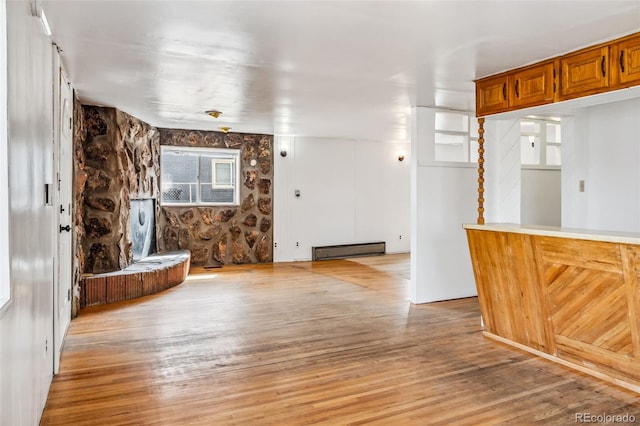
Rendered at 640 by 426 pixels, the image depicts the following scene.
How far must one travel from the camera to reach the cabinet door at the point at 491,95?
3824 mm

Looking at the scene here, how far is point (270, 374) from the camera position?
3.00 m

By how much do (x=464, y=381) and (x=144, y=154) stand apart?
540 cm

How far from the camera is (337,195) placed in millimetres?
8422

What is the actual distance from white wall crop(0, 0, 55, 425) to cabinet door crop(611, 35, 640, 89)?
3451 millimetres

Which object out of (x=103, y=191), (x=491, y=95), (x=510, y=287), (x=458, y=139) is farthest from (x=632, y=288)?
(x=103, y=191)

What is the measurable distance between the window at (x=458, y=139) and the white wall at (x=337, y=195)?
3.15 m

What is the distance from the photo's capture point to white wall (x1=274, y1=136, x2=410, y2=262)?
8.05 m

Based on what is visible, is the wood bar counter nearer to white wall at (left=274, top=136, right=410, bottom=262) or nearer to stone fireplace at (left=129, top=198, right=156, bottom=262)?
A: stone fireplace at (left=129, top=198, right=156, bottom=262)

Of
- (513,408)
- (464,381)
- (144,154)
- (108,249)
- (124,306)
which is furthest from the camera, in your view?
(144,154)

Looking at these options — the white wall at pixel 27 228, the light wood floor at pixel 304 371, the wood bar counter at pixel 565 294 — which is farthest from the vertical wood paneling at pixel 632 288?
the white wall at pixel 27 228

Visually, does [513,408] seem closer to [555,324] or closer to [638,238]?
[555,324]

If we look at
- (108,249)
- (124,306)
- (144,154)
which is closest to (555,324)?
(124,306)

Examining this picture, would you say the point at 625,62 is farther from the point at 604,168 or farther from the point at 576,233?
the point at 604,168

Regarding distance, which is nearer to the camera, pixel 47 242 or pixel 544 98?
pixel 47 242
